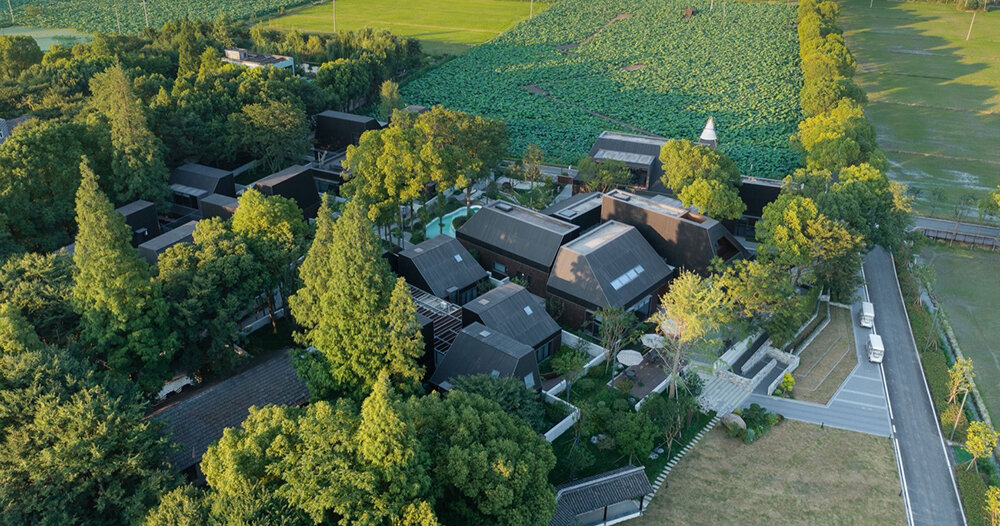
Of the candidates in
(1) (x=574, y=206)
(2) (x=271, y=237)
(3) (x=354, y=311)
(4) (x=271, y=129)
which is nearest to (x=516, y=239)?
(1) (x=574, y=206)

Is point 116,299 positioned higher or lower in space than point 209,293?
higher

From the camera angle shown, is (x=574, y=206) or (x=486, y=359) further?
(x=574, y=206)

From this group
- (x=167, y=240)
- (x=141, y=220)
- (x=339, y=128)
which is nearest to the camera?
(x=167, y=240)

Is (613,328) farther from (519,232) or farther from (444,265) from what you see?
(444,265)

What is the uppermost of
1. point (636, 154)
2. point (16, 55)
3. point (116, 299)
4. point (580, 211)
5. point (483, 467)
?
point (16, 55)

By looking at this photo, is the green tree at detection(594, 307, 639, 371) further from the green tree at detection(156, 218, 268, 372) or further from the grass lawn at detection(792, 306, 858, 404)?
the green tree at detection(156, 218, 268, 372)

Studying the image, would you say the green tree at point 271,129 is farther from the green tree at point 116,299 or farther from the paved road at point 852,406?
the paved road at point 852,406
